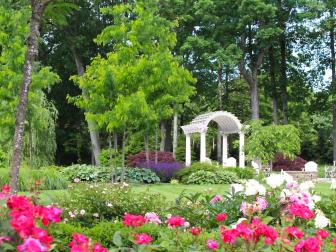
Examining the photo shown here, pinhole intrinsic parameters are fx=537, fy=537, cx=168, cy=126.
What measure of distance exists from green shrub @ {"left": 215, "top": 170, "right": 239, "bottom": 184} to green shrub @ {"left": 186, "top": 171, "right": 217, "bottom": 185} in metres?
0.21

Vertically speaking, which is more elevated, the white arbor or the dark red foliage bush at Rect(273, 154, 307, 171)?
the white arbor

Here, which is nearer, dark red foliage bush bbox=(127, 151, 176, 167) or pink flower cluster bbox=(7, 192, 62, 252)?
pink flower cluster bbox=(7, 192, 62, 252)

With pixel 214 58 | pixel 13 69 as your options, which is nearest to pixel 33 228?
pixel 13 69

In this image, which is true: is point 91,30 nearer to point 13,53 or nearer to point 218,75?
point 218,75

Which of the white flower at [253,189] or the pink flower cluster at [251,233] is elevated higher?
the white flower at [253,189]

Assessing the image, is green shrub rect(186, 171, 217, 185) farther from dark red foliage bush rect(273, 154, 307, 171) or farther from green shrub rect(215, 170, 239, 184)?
dark red foliage bush rect(273, 154, 307, 171)

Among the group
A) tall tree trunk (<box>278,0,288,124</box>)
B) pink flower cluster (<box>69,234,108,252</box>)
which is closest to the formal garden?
pink flower cluster (<box>69,234,108,252</box>)

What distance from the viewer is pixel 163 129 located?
27.8 m

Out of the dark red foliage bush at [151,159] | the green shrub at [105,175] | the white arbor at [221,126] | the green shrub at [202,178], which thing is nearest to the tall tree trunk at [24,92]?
the green shrub at [105,175]

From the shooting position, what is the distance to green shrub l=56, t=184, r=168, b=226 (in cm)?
640

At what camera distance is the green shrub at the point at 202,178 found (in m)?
16.7

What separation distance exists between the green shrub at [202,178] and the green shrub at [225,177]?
21 centimetres

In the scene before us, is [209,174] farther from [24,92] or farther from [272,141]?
[24,92]

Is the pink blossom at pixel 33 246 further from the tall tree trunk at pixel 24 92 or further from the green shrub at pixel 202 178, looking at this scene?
the green shrub at pixel 202 178
